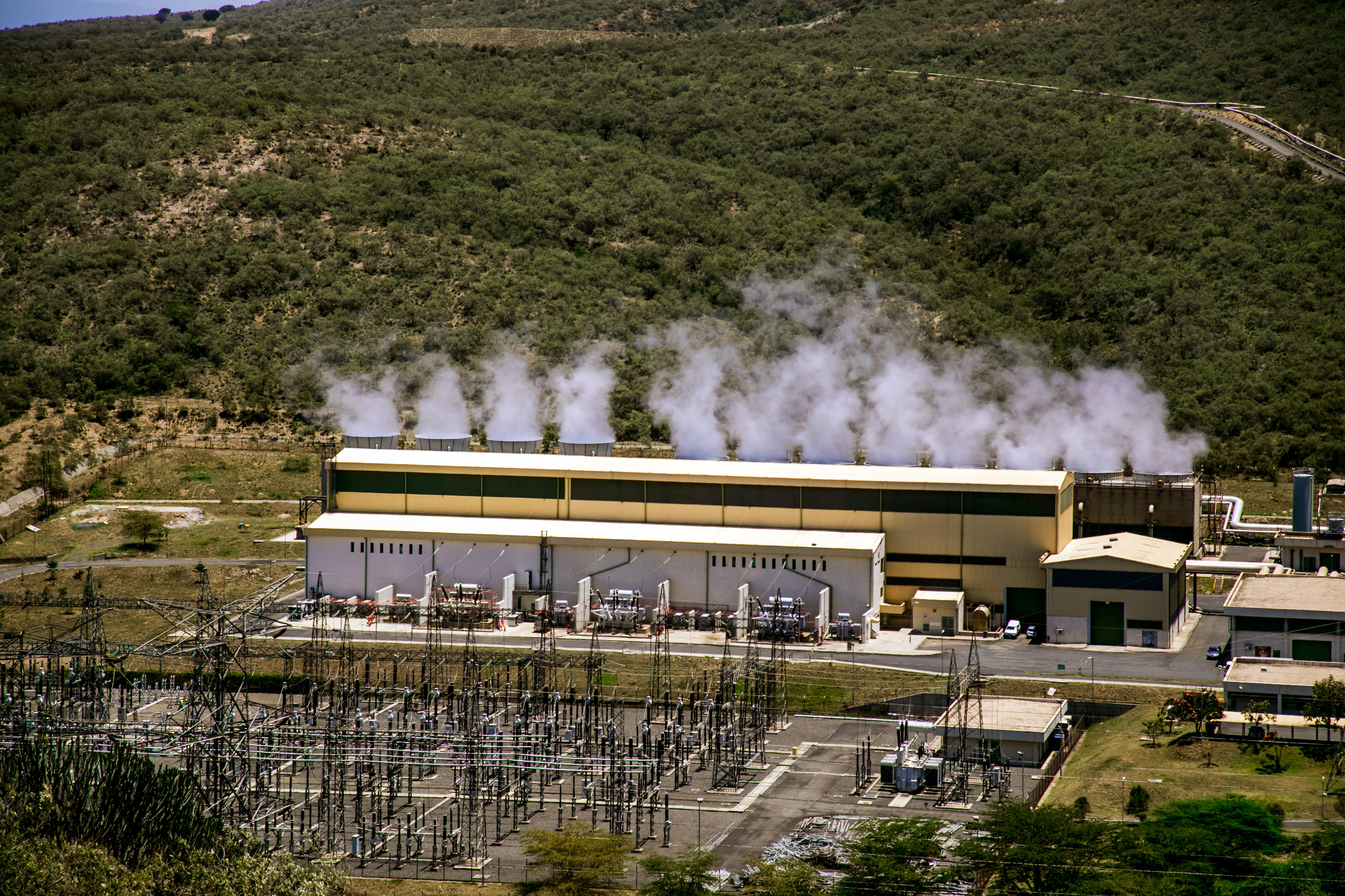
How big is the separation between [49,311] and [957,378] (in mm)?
50943

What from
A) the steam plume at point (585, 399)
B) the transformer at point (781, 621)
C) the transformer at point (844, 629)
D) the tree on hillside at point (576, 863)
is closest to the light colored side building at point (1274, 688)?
the transformer at point (844, 629)

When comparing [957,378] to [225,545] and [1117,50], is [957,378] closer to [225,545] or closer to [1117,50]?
[225,545]

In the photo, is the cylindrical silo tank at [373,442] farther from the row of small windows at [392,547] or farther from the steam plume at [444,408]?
the row of small windows at [392,547]

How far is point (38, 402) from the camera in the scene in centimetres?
7331

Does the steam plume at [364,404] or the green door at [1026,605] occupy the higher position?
the steam plume at [364,404]

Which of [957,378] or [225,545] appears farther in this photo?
[957,378]

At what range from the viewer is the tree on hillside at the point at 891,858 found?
86.3ft

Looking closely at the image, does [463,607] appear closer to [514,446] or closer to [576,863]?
[514,446]

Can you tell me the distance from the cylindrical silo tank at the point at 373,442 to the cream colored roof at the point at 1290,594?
96.7 ft

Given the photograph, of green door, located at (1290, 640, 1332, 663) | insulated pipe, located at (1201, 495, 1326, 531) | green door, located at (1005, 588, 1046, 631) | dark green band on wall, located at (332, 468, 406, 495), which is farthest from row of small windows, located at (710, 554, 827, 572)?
insulated pipe, located at (1201, 495, 1326, 531)

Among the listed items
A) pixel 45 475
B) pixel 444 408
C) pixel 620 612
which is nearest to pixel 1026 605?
pixel 620 612

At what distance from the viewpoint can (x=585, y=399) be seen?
67.9 m

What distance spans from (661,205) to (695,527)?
5253 centimetres

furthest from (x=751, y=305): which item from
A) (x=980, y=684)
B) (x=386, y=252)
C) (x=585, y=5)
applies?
(x=585, y=5)
